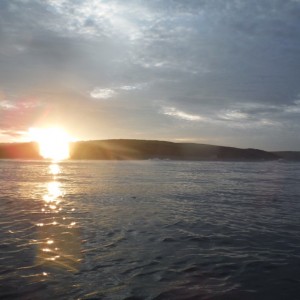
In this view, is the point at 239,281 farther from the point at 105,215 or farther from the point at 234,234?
the point at 105,215

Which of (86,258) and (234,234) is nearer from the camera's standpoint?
(86,258)

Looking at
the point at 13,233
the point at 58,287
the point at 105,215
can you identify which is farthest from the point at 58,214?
the point at 58,287

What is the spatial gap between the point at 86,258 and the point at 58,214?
10.1 meters

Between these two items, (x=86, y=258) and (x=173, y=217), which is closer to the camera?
(x=86, y=258)

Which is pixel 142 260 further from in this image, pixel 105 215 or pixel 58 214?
pixel 58 214

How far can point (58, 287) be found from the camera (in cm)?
1080

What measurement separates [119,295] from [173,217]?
12.2 m

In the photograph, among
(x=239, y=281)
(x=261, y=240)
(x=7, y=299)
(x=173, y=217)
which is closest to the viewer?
(x=7, y=299)

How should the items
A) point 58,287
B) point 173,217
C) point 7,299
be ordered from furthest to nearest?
point 173,217
point 58,287
point 7,299

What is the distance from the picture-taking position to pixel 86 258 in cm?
1350

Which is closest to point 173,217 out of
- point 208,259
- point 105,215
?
point 105,215

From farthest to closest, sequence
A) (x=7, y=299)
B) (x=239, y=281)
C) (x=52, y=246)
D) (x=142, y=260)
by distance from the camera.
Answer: (x=52, y=246) → (x=142, y=260) → (x=239, y=281) → (x=7, y=299)

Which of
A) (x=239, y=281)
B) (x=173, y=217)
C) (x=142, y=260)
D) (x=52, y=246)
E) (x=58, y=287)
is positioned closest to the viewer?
(x=58, y=287)

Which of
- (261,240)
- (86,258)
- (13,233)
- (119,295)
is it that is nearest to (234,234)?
(261,240)
